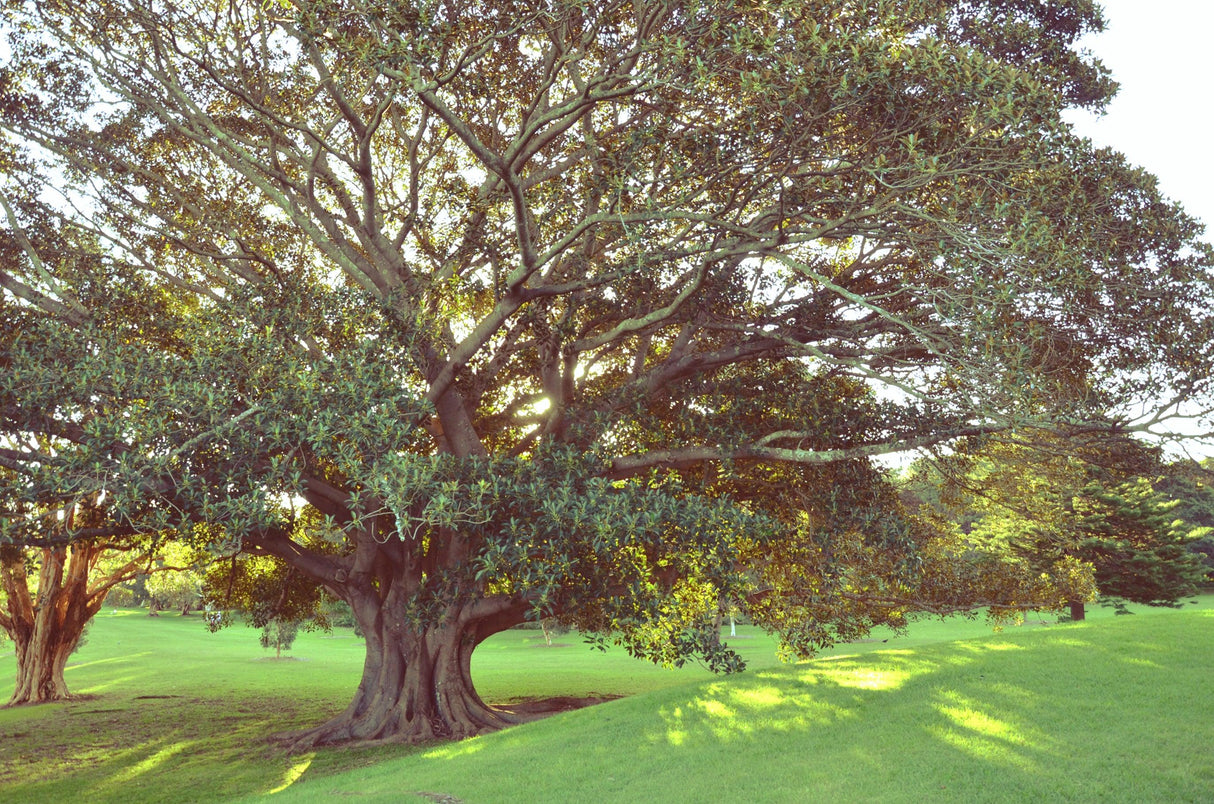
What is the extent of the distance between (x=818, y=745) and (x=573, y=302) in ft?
28.1

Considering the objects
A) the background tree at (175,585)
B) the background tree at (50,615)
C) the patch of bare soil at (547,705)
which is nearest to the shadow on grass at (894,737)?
the patch of bare soil at (547,705)

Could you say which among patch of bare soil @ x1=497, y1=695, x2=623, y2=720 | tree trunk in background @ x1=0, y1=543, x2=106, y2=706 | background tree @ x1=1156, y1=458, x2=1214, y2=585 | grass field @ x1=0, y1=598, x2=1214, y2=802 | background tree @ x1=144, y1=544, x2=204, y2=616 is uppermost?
background tree @ x1=1156, y1=458, x2=1214, y2=585

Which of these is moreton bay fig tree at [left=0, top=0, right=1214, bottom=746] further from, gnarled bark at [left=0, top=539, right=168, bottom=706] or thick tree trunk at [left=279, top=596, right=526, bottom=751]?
gnarled bark at [left=0, top=539, right=168, bottom=706]

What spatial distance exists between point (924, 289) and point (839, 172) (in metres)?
2.07

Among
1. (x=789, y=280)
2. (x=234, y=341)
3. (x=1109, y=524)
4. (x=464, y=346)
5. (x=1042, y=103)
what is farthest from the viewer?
(x=1109, y=524)

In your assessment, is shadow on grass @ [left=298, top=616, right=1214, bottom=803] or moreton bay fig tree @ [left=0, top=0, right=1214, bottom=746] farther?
moreton bay fig tree @ [left=0, top=0, right=1214, bottom=746]

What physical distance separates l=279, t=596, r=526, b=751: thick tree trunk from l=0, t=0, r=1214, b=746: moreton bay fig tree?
7cm

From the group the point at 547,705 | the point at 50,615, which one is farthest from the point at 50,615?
the point at 547,705

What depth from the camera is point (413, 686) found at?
16.5 meters

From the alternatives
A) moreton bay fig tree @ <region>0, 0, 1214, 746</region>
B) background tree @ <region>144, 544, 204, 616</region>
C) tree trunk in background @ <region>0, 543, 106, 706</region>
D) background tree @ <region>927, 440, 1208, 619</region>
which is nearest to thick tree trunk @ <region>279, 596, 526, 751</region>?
moreton bay fig tree @ <region>0, 0, 1214, 746</region>

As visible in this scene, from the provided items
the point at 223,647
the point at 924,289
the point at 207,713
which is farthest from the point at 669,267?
the point at 223,647

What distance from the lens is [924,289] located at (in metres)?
11.1

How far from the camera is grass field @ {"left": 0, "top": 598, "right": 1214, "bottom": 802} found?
894cm

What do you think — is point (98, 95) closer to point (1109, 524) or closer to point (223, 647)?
point (1109, 524)
